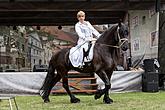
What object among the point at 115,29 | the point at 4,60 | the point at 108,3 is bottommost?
the point at 4,60

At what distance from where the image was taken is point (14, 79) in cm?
1252

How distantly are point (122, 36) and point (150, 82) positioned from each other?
4.31 meters

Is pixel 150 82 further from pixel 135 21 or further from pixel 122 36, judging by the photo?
pixel 122 36

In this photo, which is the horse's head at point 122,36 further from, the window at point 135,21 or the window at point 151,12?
the window at point 135,21

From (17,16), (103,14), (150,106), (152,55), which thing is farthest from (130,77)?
(17,16)

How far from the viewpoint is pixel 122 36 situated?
891 cm

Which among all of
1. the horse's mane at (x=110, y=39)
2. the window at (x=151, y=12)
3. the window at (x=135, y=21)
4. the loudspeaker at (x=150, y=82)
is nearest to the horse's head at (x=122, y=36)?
the horse's mane at (x=110, y=39)

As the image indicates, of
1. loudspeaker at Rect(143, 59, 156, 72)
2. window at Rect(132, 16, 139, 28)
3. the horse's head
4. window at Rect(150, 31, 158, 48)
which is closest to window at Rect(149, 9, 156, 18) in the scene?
window at Rect(150, 31, 158, 48)

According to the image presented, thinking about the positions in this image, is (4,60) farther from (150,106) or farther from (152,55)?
(150,106)

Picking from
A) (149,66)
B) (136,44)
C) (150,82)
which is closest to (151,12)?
(136,44)

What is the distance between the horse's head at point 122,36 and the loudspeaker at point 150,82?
4.20m

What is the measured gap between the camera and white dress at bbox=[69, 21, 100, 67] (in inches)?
360

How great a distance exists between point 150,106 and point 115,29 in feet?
6.83

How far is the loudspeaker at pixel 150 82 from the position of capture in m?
12.8
